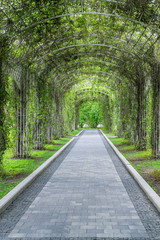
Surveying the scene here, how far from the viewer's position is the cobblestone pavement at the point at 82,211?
3.63m

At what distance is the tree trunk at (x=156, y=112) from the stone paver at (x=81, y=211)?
3602 millimetres

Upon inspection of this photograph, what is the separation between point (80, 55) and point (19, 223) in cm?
1203

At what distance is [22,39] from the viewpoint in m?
8.88

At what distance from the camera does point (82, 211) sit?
446cm

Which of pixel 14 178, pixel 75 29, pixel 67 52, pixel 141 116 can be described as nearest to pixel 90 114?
pixel 67 52

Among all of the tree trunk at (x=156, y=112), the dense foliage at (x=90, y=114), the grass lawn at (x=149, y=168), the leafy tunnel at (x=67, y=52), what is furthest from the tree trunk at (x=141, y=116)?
the dense foliage at (x=90, y=114)

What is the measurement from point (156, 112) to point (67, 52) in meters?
6.25

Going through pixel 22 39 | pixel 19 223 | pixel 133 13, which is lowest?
pixel 19 223

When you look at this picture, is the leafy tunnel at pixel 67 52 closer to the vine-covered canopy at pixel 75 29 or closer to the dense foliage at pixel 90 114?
the vine-covered canopy at pixel 75 29

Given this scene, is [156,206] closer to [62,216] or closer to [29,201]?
[62,216]

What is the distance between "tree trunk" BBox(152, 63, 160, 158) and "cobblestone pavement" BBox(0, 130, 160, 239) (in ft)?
11.2

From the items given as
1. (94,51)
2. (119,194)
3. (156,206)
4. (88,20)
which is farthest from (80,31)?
(156,206)

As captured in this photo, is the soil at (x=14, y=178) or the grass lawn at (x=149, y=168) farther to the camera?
the soil at (x=14, y=178)

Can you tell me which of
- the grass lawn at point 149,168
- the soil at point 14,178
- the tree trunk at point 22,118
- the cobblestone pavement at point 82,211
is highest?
the tree trunk at point 22,118
